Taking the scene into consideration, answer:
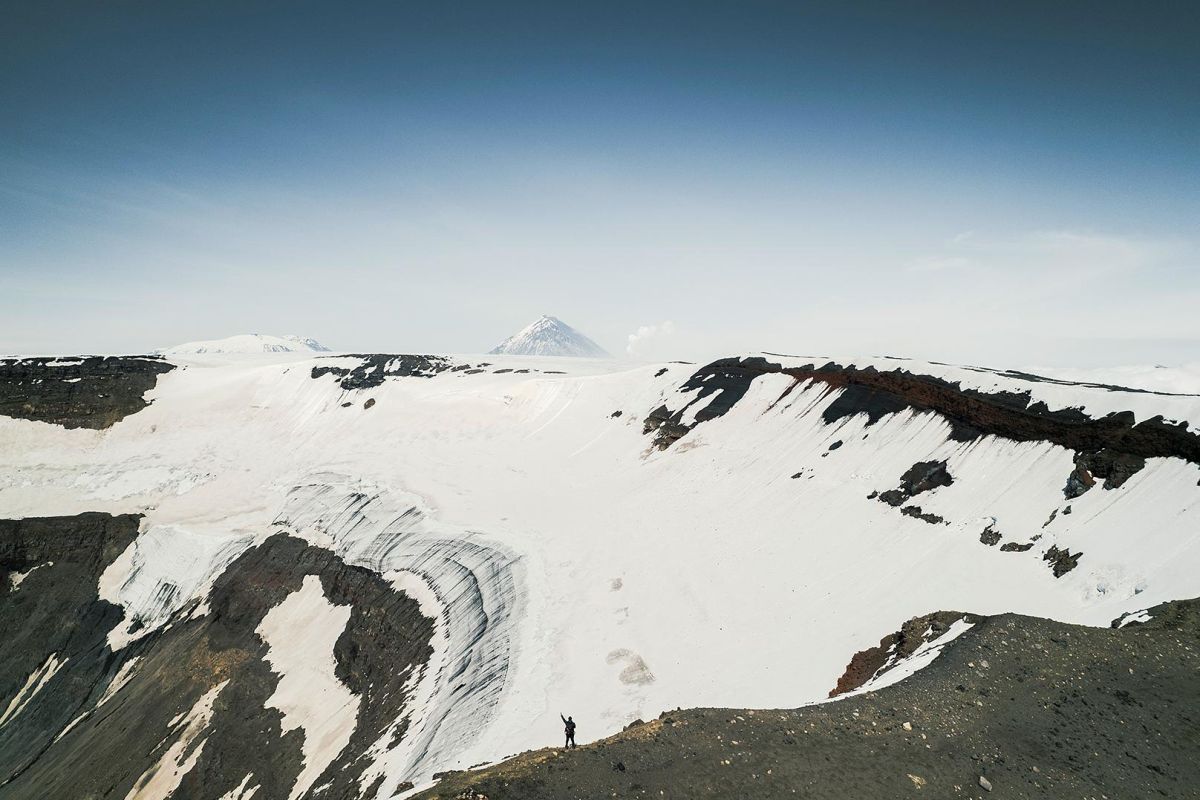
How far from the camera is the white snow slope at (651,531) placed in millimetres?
20562

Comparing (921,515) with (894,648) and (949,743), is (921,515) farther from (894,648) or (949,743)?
(949,743)

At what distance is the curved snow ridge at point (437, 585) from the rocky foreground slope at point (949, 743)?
954 cm

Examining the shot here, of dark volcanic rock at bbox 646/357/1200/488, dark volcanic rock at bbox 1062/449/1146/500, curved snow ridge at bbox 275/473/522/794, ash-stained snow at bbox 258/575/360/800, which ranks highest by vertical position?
dark volcanic rock at bbox 646/357/1200/488

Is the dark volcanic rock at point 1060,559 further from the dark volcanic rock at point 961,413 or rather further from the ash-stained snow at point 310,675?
the ash-stained snow at point 310,675

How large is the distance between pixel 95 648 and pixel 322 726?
31.6 m

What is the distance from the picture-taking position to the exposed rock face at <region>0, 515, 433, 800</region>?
2923cm

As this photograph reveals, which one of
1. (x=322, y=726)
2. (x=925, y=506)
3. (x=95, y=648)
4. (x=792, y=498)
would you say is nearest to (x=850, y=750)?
(x=925, y=506)

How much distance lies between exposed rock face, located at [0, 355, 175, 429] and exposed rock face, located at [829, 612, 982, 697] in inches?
3937

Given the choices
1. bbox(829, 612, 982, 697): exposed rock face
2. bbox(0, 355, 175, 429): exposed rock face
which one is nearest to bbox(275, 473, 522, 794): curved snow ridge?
bbox(829, 612, 982, 697): exposed rock face

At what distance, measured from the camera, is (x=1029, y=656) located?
1456 cm

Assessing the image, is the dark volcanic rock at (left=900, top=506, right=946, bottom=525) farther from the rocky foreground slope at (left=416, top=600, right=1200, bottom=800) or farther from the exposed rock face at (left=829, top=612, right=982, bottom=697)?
the rocky foreground slope at (left=416, top=600, right=1200, bottom=800)

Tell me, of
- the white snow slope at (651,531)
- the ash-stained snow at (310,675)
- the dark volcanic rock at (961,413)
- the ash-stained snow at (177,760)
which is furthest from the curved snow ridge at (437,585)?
the dark volcanic rock at (961,413)

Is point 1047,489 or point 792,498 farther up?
point 1047,489

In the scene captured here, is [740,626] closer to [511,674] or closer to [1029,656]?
[511,674]
